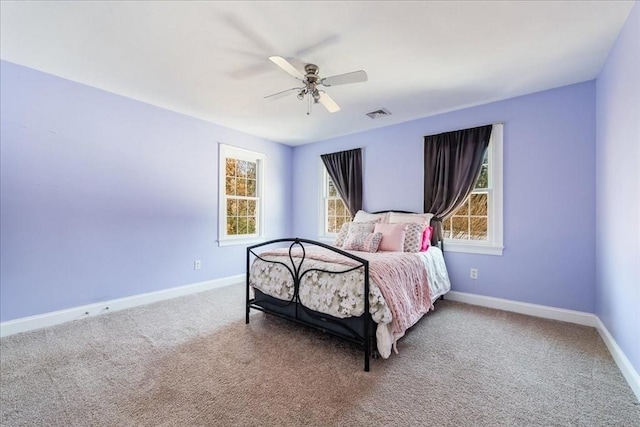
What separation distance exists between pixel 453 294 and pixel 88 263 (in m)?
4.36

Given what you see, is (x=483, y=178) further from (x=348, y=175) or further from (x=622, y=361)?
(x=622, y=361)

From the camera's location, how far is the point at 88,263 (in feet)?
9.86

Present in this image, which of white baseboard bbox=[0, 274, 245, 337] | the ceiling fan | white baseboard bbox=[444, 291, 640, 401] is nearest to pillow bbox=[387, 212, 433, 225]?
white baseboard bbox=[444, 291, 640, 401]

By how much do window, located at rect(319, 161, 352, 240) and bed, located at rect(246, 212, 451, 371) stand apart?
210 cm

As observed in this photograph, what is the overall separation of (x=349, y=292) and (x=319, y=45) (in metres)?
1.99

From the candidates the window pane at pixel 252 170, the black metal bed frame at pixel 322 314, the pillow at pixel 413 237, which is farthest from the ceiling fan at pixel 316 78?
the window pane at pixel 252 170

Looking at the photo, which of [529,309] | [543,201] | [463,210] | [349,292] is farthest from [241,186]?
[529,309]

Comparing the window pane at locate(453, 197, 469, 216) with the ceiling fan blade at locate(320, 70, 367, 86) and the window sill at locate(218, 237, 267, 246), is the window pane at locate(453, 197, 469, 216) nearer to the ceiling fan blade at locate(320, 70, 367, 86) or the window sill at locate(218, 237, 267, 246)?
the ceiling fan blade at locate(320, 70, 367, 86)

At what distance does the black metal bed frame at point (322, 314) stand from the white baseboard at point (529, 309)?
1960 millimetres

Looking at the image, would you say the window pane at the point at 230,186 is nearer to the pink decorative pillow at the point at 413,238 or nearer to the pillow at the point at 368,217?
the pillow at the point at 368,217

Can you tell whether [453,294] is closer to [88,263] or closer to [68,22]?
[88,263]

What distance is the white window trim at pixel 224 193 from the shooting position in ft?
14.1

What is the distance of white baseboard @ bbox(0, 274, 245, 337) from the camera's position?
2586mm

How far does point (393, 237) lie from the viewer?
329 cm
